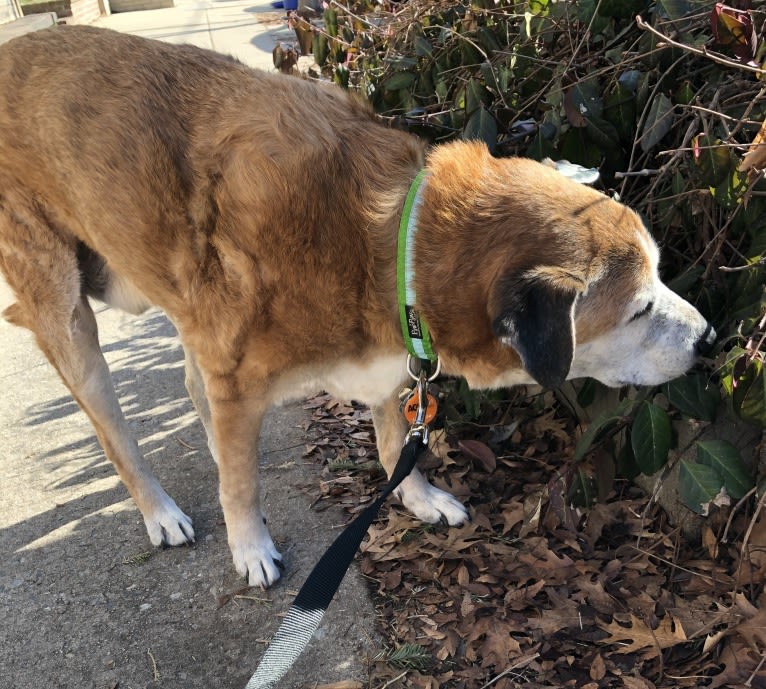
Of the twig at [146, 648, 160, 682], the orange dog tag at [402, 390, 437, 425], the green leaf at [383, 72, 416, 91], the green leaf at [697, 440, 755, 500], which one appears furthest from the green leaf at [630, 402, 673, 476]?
the green leaf at [383, 72, 416, 91]

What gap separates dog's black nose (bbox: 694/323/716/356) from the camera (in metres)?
2.51

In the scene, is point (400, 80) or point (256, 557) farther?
point (400, 80)

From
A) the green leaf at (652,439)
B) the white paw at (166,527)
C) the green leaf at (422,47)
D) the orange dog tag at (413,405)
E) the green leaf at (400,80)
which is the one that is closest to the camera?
the green leaf at (652,439)

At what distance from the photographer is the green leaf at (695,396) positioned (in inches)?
98.3

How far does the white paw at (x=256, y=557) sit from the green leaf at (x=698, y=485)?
1.65 m

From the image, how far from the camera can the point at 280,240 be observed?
2.54 meters

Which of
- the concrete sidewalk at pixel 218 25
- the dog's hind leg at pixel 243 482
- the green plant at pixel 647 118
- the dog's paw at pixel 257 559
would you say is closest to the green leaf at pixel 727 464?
the green plant at pixel 647 118

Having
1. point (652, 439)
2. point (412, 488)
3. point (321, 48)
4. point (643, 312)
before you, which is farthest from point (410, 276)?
point (321, 48)

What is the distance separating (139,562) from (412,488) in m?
1.25

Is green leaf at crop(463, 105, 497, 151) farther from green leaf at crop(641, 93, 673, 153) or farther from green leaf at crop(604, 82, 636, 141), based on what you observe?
green leaf at crop(641, 93, 673, 153)

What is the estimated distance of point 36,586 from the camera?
3.05 meters

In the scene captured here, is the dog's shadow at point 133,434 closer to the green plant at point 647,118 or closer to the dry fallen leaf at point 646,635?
the green plant at point 647,118

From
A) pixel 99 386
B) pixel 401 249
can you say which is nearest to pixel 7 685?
pixel 99 386

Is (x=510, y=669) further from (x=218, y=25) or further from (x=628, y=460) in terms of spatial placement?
(x=218, y=25)
